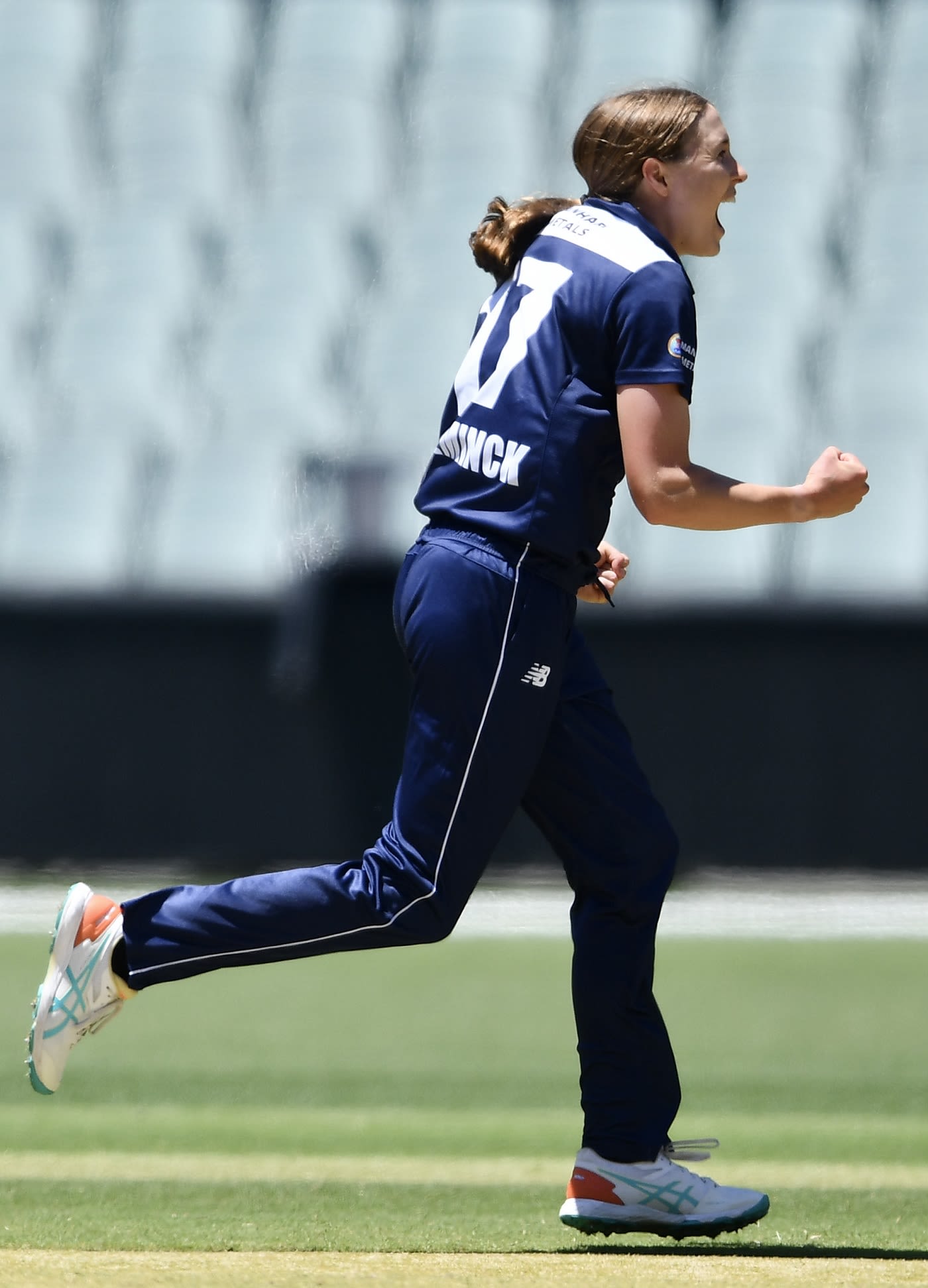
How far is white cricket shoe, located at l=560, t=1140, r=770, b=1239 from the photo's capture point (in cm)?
351

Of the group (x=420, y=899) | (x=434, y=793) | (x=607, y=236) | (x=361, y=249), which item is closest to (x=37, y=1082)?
(x=420, y=899)

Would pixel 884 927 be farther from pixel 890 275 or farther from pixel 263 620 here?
pixel 890 275

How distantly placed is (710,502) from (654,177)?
0.66 m

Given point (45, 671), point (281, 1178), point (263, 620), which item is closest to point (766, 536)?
point (263, 620)

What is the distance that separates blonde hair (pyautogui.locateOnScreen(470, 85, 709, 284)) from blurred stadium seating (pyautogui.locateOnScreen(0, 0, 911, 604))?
26.8 feet

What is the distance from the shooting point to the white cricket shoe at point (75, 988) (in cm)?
341

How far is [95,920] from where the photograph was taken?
11.3ft

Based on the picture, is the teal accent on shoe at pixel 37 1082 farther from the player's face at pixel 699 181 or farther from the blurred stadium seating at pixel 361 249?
the blurred stadium seating at pixel 361 249

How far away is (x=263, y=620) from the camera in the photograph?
10359 millimetres

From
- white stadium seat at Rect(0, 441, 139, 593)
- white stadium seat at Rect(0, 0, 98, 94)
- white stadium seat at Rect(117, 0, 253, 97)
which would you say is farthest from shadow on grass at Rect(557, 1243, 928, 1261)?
white stadium seat at Rect(0, 0, 98, 94)

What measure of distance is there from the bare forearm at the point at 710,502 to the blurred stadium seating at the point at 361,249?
8510 mm

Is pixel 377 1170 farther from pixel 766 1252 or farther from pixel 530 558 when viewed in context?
pixel 530 558

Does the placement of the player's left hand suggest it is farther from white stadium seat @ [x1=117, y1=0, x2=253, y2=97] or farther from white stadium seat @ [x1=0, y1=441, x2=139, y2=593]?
white stadium seat @ [x1=117, y1=0, x2=253, y2=97]

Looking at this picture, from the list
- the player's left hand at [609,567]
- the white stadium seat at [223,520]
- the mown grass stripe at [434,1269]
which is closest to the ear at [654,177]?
the player's left hand at [609,567]
